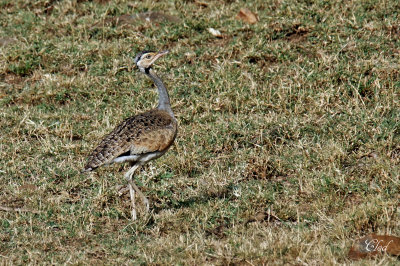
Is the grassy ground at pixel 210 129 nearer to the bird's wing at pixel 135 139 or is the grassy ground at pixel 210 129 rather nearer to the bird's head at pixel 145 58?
the bird's wing at pixel 135 139

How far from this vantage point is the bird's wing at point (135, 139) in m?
7.32

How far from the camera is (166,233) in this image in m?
7.20

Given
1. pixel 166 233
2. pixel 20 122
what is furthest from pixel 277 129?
pixel 20 122

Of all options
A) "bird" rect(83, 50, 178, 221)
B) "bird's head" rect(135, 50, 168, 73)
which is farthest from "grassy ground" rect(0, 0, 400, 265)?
"bird's head" rect(135, 50, 168, 73)

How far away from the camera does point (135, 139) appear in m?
7.49

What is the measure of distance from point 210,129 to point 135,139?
225 cm

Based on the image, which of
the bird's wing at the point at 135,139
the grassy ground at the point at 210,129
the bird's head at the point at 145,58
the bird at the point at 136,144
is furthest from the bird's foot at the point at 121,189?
the bird's head at the point at 145,58

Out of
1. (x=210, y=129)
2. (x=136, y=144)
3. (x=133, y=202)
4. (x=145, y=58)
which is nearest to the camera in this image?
(x=136, y=144)

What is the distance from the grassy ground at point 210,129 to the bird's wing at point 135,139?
2.20 feet

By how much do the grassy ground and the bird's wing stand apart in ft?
2.20

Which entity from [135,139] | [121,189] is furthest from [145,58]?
[121,189]

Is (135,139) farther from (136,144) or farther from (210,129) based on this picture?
(210,129)

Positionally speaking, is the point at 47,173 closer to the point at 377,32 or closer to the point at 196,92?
the point at 196,92

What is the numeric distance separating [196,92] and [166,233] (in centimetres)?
389
